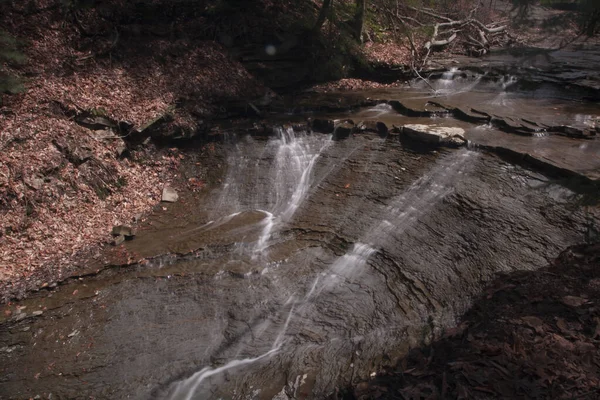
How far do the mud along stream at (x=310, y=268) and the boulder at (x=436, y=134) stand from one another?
9.5 inches

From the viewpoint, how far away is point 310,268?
24.3 ft

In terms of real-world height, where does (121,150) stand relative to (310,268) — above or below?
above

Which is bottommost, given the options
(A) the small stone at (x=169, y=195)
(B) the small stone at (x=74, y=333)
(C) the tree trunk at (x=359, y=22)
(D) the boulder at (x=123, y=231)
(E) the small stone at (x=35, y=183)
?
(B) the small stone at (x=74, y=333)

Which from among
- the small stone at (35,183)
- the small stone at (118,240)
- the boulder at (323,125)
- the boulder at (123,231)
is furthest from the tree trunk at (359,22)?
the small stone at (35,183)

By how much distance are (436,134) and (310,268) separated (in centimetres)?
502

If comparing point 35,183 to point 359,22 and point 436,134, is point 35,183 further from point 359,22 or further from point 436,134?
point 359,22

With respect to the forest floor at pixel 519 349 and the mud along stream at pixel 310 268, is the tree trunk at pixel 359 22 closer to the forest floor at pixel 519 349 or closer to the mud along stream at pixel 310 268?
the mud along stream at pixel 310 268

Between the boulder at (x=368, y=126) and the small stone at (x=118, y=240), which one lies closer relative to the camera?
the small stone at (x=118, y=240)

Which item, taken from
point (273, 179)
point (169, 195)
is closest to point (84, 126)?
point (169, 195)

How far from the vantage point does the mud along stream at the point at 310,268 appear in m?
5.71

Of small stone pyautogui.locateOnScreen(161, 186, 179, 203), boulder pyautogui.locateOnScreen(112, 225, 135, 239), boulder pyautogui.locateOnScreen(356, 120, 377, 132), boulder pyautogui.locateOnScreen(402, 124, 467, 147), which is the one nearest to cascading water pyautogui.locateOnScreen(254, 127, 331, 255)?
boulder pyautogui.locateOnScreen(356, 120, 377, 132)

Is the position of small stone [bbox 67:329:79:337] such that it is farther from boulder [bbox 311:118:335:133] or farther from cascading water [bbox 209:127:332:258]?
boulder [bbox 311:118:335:133]

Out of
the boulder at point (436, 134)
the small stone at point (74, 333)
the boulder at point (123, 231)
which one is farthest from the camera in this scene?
the boulder at point (436, 134)

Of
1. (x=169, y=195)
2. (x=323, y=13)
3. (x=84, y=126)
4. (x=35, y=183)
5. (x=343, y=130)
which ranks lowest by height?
(x=169, y=195)
